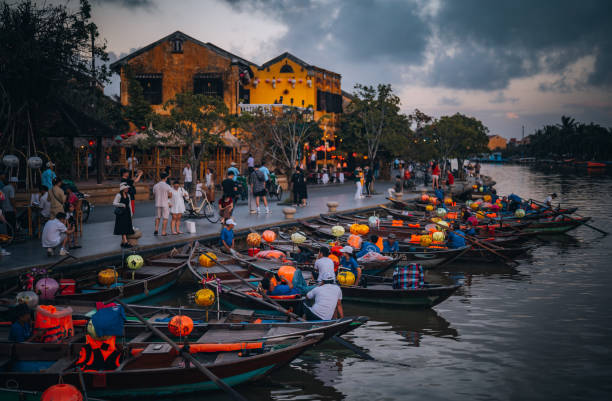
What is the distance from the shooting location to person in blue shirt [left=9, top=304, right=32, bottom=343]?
8016 mm

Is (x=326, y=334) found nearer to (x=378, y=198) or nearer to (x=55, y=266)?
(x=55, y=266)

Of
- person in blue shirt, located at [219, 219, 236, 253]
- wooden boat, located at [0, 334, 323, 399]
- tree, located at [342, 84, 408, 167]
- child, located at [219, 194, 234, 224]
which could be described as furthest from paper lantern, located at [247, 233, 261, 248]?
tree, located at [342, 84, 408, 167]

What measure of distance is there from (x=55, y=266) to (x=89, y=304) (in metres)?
2.48

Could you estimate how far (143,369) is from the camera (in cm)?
763

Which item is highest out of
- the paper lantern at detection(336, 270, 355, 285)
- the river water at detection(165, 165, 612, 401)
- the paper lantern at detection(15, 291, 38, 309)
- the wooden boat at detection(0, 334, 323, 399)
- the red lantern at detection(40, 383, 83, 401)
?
the paper lantern at detection(15, 291, 38, 309)

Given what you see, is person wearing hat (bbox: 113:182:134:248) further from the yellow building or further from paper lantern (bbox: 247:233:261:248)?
the yellow building

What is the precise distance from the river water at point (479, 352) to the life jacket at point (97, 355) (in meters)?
1.29

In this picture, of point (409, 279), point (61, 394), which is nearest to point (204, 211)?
point (409, 279)

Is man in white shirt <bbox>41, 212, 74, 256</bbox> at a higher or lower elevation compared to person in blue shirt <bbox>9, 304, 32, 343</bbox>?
higher

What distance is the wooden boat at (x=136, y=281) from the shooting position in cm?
1128

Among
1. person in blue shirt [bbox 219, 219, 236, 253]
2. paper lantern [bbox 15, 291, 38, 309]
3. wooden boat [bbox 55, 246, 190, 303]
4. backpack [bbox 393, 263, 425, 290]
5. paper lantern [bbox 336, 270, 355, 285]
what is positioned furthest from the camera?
person in blue shirt [bbox 219, 219, 236, 253]

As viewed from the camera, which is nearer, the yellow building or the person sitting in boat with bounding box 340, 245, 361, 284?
the person sitting in boat with bounding box 340, 245, 361, 284

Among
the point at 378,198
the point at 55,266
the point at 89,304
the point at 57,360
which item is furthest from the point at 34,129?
the point at 378,198

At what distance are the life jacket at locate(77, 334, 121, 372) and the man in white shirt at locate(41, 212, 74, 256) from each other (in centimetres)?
621
